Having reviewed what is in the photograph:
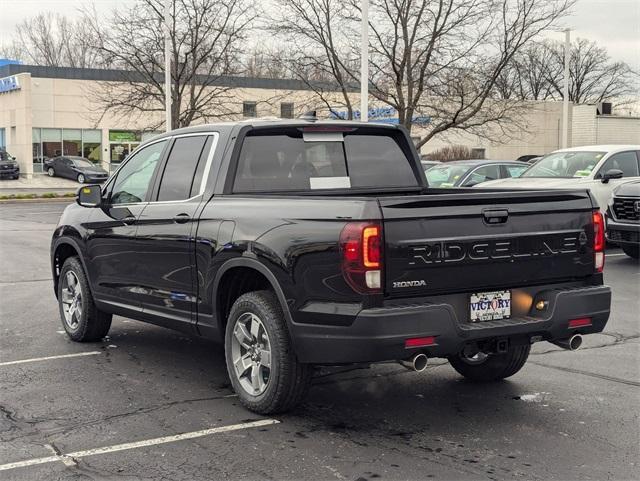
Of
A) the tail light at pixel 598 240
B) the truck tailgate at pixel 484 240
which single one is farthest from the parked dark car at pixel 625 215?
the truck tailgate at pixel 484 240

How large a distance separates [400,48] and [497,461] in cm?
2152

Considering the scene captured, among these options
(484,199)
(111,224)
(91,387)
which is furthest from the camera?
(111,224)

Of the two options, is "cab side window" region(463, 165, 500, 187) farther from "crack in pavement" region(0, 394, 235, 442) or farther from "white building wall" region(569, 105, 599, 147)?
"white building wall" region(569, 105, 599, 147)

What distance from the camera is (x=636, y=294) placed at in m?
10.5

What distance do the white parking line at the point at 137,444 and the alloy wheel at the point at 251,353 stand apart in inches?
10.2

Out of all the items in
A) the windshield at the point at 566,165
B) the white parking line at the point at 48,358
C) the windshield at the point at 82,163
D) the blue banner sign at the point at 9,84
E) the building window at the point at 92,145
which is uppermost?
the blue banner sign at the point at 9,84

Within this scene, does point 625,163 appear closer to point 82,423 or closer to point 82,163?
point 82,423

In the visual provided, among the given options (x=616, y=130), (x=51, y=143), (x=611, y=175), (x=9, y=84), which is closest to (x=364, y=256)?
(x=611, y=175)

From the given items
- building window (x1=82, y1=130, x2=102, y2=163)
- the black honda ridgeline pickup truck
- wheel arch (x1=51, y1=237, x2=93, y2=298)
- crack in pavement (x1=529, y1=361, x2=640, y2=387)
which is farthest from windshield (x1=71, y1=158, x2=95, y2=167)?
crack in pavement (x1=529, y1=361, x2=640, y2=387)

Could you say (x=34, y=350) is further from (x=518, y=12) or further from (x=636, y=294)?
(x=518, y=12)

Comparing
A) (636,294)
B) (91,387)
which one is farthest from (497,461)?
(636,294)

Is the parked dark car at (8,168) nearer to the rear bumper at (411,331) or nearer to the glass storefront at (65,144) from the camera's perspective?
the glass storefront at (65,144)

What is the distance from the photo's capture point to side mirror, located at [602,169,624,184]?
14367mm

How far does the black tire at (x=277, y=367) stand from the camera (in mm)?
5059
